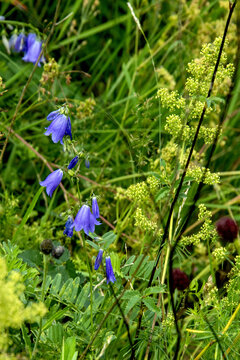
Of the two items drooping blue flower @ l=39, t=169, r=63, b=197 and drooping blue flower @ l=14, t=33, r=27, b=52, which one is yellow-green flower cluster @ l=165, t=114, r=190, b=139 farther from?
drooping blue flower @ l=14, t=33, r=27, b=52

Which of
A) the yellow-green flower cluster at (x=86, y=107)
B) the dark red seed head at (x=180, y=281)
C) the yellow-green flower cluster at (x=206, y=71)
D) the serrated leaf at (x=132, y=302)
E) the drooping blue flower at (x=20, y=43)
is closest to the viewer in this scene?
the serrated leaf at (x=132, y=302)

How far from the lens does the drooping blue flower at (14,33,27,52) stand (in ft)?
8.93

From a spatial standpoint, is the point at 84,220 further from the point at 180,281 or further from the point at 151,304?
the point at 180,281

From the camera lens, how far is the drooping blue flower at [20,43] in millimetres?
2723

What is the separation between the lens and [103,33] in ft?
11.6

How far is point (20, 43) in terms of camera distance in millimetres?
2746

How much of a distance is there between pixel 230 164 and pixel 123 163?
0.63 meters

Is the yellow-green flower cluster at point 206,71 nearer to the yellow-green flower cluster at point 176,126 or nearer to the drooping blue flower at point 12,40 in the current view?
the yellow-green flower cluster at point 176,126

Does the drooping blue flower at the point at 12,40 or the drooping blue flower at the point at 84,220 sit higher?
the drooping blue flower at the point at 12,40

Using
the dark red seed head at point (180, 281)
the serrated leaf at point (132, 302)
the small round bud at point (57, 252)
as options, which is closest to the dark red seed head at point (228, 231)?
the dark red seed head at point (180, 281)

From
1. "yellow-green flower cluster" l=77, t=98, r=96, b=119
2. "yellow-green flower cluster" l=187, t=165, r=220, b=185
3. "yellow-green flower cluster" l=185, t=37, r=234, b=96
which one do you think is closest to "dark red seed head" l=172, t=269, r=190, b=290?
"yellow-green flower cluster" l=187, t=165, r=220, b=185

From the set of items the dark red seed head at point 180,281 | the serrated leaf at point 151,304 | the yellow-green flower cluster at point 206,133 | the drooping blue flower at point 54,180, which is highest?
the yellow-green flower cluster at point 206,133

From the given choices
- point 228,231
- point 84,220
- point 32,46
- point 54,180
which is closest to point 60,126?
point 54,180

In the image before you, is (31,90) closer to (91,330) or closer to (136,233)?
(136,233)
